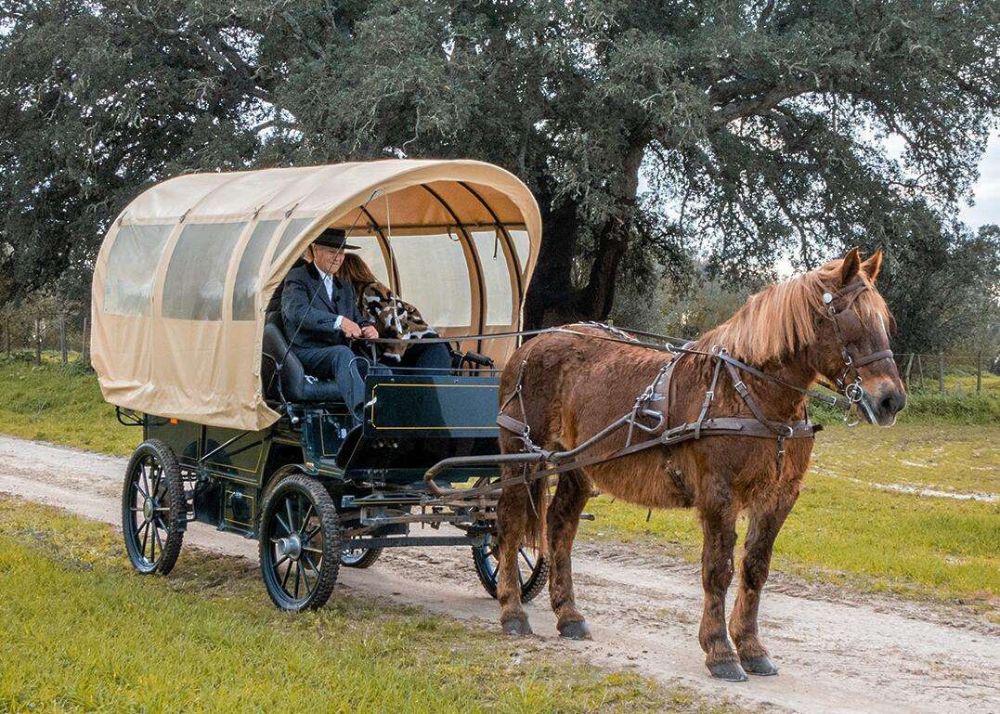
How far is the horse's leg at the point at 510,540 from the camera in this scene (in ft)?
23.2

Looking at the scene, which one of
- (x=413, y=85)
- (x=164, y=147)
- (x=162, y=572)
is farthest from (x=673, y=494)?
(x=164, y=147)

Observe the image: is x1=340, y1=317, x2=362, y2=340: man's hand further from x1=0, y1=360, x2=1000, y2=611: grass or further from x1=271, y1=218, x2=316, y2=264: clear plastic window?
x1=0, y1=360, x2=1000, y2=611: grass

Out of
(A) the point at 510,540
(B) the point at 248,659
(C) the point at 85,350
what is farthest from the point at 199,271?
(C) the point at 85,350

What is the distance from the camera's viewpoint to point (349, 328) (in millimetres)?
7652

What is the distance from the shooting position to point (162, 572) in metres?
A: 8.35

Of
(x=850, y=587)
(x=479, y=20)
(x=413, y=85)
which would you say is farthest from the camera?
(x=479, y=20)

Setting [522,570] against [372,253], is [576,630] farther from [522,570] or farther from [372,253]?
[372,253]

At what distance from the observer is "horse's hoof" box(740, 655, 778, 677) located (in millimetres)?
6059

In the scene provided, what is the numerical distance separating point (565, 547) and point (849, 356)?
2.40 metres

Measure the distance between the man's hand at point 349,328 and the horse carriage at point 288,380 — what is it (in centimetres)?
37

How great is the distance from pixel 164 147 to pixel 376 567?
613 inches

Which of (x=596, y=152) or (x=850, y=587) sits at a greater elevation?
(x=596, y=152)

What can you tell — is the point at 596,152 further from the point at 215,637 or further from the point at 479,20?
the point at 215,637

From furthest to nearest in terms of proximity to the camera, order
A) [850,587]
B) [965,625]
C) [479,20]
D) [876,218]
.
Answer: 1. [876,218]
2. [479,20]
3. [850,587]
4. [965,625]
